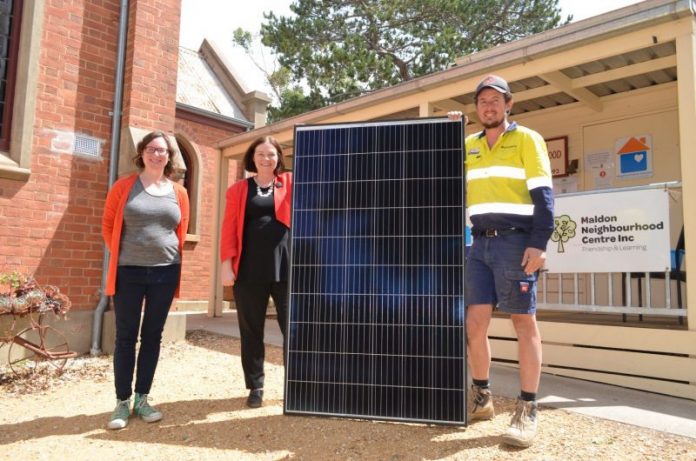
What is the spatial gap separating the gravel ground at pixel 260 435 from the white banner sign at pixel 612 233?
1982 mm

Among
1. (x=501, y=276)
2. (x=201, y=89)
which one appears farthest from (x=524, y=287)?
(x=201, y=89)

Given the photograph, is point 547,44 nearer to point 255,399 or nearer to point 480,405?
point 480,405

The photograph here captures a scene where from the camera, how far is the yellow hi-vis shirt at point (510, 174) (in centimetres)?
304

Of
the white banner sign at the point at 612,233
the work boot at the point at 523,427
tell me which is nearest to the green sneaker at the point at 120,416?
the work boot at the point at 523,427

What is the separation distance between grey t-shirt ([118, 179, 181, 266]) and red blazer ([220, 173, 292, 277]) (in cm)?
37

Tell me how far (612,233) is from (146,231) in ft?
14.0

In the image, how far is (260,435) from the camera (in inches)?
128

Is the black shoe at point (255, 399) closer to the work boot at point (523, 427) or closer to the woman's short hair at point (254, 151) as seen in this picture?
the woman's short hair at point (254, 151)

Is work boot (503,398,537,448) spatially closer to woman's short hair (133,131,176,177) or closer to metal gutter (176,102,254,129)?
woman's short hair (133,131,176,177)

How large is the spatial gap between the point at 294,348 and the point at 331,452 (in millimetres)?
636

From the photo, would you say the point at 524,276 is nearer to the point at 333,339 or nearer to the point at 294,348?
the point at 333,339

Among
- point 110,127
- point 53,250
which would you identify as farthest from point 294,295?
point 110,127

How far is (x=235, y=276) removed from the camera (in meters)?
3.74

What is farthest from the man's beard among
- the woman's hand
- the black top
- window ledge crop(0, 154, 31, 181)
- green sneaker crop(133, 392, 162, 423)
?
window ledge crop(0, 154, 31, 181)
